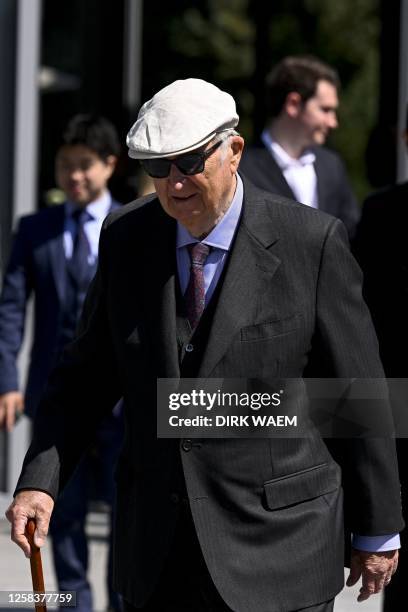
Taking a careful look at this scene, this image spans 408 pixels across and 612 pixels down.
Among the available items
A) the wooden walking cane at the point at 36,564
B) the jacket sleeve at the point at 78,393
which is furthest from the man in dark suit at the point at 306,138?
the wooden walking cane at the point at 36,564

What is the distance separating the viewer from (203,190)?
9.93 feet

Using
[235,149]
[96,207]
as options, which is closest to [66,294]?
[96,207]

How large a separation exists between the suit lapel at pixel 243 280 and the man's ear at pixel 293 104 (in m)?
2.61

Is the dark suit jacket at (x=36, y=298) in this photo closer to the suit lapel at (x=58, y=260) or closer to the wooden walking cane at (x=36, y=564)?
the suit lapel at (x=58, y=260)

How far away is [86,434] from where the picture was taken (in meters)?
3.34

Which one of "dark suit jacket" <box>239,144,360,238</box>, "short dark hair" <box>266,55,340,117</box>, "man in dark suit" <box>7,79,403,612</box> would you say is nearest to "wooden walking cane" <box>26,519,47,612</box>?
"man in dark suit" <box>7,79,403,612</box>

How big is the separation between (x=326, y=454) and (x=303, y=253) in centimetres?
47

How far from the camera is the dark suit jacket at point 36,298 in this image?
213 inches

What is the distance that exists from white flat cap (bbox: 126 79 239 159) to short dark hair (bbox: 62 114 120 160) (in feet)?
8.49

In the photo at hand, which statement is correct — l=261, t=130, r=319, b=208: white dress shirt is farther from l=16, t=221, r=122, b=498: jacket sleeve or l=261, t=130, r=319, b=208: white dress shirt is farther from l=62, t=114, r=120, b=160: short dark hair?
l=16, t=221, r=122, b=498: jacket sleeve

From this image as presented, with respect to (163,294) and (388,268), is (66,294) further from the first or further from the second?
(163,294)

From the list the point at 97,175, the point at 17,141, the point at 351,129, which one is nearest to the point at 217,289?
the point at 97,175

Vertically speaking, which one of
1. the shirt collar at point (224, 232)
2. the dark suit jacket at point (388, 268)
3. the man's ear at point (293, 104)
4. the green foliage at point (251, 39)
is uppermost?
the green foliage at point (251, 39)

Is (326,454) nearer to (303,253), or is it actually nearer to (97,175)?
(303,253)
